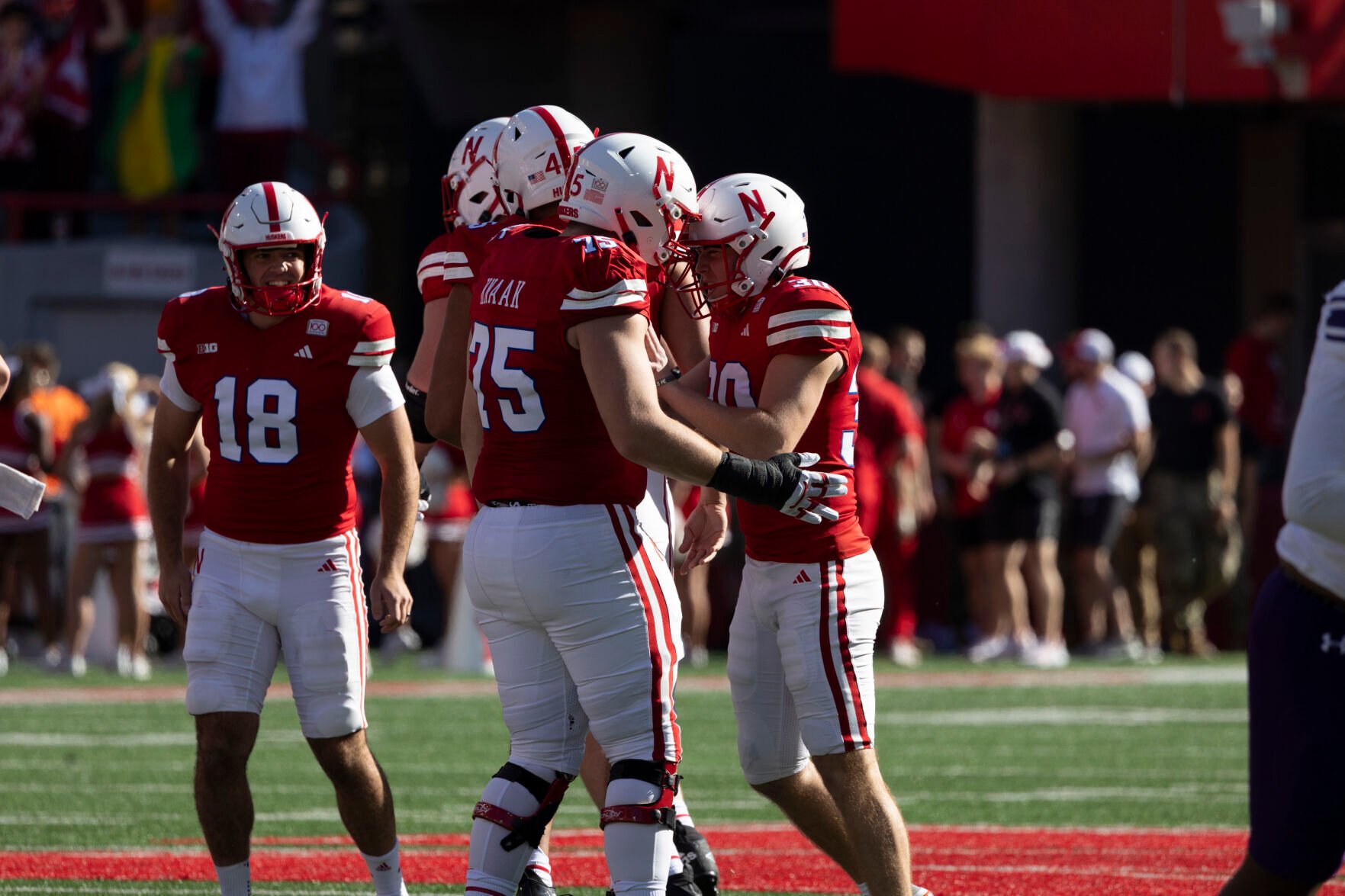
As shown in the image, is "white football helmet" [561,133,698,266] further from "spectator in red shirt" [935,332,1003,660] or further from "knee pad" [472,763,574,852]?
"spectator in red shirt" [935,332,1003,660]

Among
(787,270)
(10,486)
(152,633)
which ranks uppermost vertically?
(787,270)

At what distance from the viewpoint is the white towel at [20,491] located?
511 cm

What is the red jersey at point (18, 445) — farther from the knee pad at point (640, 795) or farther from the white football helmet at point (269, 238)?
the knee pad at point (640, 795)

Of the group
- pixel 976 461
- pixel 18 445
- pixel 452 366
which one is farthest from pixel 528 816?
pixel 976 461

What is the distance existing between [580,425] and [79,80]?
1469 centimetres

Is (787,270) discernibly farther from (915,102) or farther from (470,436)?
(915,102)

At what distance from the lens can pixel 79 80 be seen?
18.6m

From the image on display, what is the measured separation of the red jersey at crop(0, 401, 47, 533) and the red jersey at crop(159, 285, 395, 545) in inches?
324

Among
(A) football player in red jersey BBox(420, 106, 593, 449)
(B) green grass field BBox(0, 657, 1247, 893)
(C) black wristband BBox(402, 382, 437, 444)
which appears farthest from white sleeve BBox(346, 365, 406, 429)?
(B) green grass field BBox(0, 657, 1247, 893)

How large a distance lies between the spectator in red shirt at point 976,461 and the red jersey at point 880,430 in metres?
0.49

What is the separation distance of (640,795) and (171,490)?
183 cm

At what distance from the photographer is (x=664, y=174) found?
5.06 m

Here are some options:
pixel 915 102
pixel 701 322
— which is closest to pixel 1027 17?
pixel 915 102

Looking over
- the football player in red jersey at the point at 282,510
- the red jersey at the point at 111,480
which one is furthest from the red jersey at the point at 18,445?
the football player in red jersey at the point at 282,510
